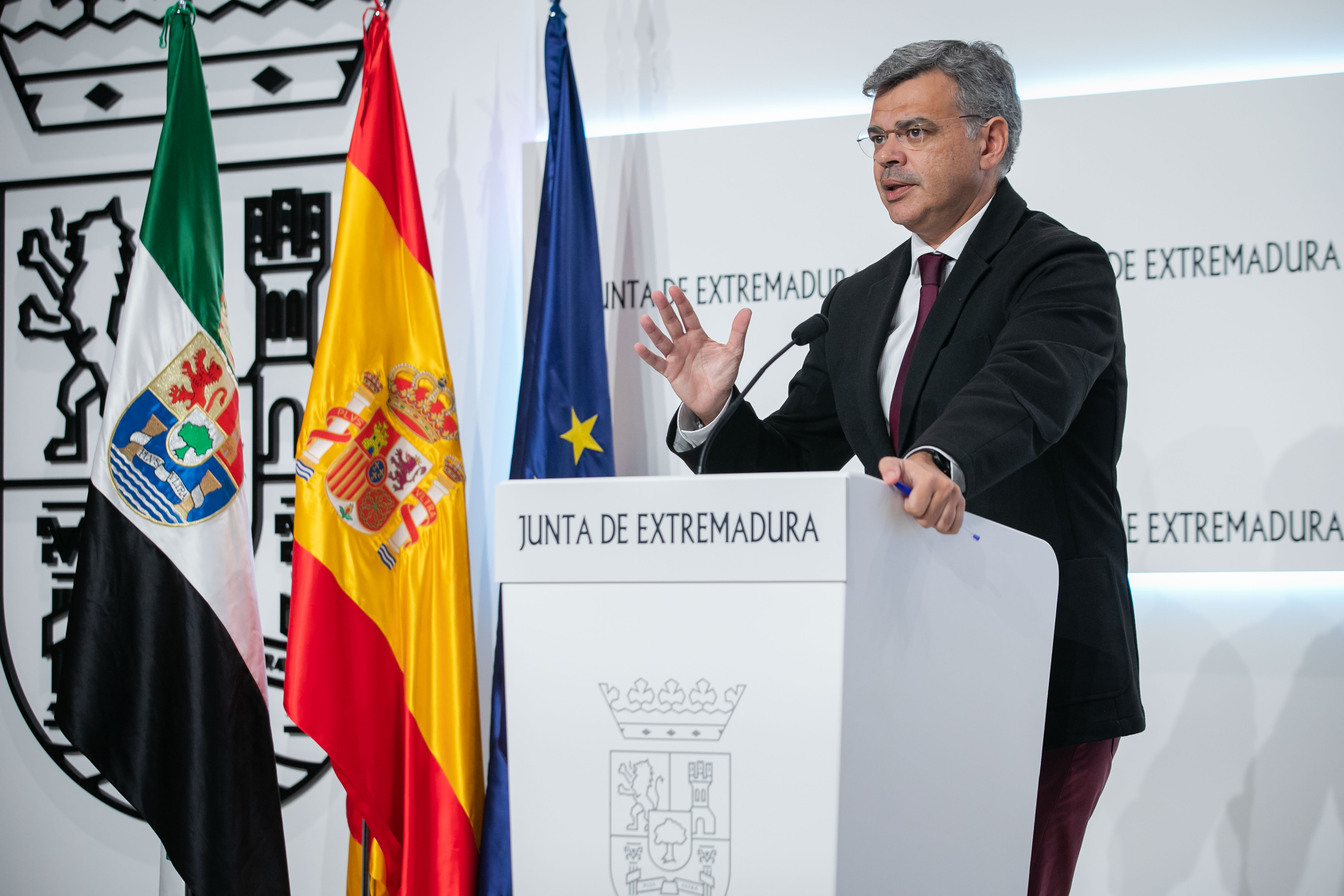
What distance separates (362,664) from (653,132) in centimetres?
146

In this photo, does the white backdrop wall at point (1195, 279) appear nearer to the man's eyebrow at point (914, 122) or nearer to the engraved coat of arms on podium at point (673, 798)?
the man's eyebrow at point (914, 122)

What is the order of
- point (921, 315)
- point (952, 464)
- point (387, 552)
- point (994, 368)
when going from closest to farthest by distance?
point (952, 464)
point (994, 368)
point (921, 315)
point (387, 552)

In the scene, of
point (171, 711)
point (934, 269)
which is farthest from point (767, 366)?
point (171, 711)

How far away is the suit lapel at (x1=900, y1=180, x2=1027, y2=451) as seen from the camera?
146cm

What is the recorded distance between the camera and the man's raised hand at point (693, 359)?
1.53 m

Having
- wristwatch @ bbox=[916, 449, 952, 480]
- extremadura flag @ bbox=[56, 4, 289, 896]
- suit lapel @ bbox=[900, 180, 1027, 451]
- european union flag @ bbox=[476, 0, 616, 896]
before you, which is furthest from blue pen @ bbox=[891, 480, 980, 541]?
extremadura flag @ bbox=[56, 4, 289, 896]

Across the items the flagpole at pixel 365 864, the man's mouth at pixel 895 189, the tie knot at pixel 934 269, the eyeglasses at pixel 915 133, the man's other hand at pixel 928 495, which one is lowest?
the flagpole at pixel 365 864

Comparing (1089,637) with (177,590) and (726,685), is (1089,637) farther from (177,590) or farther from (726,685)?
(177,590)

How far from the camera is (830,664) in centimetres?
82

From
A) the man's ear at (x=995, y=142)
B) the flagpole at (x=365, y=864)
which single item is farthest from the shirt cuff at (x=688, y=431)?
the flagpole at (x=365, y=864)

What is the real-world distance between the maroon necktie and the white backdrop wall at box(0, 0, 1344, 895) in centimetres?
100

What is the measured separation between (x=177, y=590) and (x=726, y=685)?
175 cm

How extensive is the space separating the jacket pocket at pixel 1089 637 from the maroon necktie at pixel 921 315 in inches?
11.4

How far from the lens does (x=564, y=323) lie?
252cm
